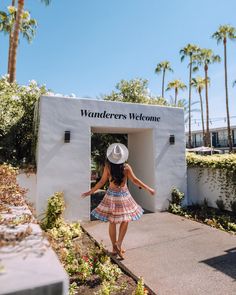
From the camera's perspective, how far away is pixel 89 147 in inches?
288

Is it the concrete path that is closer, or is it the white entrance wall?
the concrete path

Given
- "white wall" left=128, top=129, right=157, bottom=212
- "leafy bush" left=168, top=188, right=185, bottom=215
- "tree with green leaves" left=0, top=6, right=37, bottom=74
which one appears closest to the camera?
"leafy bush" left=168, top=188, right=185, bottom=215

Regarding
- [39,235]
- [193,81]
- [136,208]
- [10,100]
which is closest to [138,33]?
[10,100]

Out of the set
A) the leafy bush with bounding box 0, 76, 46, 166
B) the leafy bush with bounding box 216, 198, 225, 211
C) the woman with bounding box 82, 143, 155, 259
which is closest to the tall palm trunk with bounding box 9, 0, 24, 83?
the leafy bush with bounding box 0, 76, 46, 166

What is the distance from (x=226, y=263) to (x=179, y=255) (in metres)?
0.84

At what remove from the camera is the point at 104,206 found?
174 inches

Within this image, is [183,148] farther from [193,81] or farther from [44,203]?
[193,81]

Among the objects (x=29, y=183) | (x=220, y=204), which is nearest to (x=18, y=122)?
(x=29, y=183)

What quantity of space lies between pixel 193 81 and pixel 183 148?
30097mm

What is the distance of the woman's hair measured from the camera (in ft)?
14.6

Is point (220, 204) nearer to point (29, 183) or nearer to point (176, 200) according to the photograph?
point (176, 200)

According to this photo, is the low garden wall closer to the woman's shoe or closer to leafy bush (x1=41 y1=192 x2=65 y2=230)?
the woman's shoe

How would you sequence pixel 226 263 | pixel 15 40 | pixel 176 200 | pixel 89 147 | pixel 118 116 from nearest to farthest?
pixel 226 263 < pixel 89 147 < pixel 118 116 < pixel 176 200 < pixel 15 40

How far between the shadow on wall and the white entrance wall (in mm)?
3733
